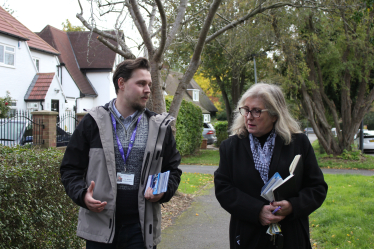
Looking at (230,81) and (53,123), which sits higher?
(230,81)

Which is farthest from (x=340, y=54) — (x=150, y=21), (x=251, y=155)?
(x=251, y=155)

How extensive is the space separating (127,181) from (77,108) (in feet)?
85.9

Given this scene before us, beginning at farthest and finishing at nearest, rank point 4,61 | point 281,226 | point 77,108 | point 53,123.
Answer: point 77,108 < point 4,61 < point 53,123 < point 281,226

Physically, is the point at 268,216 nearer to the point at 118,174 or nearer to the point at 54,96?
the point at 118,174

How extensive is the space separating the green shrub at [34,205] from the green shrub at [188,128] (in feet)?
40.8

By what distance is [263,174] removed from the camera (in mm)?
2578

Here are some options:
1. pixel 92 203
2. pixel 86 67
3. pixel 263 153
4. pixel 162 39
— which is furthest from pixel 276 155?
pixel 86 67

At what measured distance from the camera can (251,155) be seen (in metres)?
2.64

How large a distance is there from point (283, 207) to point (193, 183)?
8347 mm

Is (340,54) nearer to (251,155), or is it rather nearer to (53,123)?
(53,123)

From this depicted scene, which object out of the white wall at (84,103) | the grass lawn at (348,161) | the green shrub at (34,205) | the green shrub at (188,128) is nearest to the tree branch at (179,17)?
the green shrub at (34,205)

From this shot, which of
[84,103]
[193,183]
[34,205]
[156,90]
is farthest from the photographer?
[84,103]

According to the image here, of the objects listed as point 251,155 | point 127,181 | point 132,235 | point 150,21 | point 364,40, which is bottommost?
point 132,235

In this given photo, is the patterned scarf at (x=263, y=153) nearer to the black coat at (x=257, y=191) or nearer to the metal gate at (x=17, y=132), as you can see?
the black coat at (x=257, y=191)
